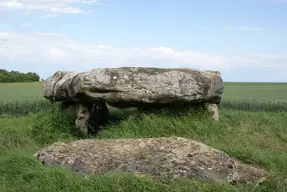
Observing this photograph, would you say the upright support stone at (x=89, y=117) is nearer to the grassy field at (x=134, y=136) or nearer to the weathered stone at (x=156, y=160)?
the grassy field at (x=134, y=136)

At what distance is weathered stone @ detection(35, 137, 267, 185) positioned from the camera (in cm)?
486

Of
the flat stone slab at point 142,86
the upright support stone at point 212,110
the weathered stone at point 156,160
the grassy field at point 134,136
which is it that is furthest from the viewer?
the upright support stone at point 212,110

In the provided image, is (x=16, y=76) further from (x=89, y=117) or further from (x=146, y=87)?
(x=146, y=87)

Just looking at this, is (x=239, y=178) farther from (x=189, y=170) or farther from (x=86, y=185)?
(x=86, y=185)

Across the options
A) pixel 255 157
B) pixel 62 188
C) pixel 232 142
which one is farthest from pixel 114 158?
pixel 232 142

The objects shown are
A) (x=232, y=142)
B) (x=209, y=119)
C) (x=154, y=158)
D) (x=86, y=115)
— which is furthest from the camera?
(x=86, y=115)

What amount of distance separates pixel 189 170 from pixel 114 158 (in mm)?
949

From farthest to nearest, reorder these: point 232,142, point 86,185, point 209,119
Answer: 1. point 209,119
2. point 232,142
3. point 86,185

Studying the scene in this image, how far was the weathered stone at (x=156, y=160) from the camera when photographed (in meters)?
4.86

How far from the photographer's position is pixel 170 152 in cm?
524

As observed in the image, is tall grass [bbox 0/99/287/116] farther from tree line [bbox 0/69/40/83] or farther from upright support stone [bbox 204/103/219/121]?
tree line [bbox 0/69/40/83]

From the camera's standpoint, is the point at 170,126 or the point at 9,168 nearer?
the point at 9,168

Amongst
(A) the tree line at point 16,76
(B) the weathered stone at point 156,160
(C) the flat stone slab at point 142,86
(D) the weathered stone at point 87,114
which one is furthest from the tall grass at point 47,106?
(A) the tree line at point 16,76

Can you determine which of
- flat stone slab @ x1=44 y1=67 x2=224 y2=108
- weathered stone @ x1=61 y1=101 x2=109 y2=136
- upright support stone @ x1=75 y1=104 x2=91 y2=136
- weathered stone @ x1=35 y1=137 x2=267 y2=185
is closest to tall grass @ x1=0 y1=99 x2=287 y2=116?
weathered stone @ x1=61 y1=101 x2=109 y2=136
